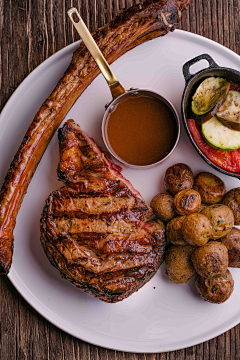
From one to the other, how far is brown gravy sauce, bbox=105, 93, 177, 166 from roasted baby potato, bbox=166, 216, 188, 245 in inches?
18.0

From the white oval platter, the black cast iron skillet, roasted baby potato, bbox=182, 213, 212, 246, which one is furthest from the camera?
the white oval platter

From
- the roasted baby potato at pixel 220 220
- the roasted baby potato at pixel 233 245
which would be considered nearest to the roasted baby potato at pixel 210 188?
the roasted baby potato at pixel 220 220

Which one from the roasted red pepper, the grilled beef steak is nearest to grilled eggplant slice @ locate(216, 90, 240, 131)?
the roasted red pepper

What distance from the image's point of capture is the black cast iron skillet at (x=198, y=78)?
82.0 inches

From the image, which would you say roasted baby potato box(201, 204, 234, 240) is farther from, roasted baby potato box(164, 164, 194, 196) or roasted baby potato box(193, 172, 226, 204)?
roasted baby potato box(164, 164, 194, 196)

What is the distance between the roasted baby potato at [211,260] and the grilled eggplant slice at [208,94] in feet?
3.09

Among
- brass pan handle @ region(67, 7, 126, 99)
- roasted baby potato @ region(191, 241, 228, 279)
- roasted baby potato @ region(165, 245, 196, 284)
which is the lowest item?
roasted baby potato @ region(165, 245, 196, 284)

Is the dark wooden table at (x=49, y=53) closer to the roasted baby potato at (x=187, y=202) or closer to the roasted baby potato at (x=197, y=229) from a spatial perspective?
the roasted baby potato at (x=197, y=229)

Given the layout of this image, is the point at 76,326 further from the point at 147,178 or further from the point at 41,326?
the point at 147,178

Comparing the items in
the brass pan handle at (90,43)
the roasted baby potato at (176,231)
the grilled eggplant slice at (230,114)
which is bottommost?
the roasted baby potato at (176,231)

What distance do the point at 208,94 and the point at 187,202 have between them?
811 mm

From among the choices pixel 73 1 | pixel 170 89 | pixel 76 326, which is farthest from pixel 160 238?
pixel 73 1

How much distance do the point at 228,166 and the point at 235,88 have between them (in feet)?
1.90

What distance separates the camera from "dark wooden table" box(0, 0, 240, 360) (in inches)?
95.0
